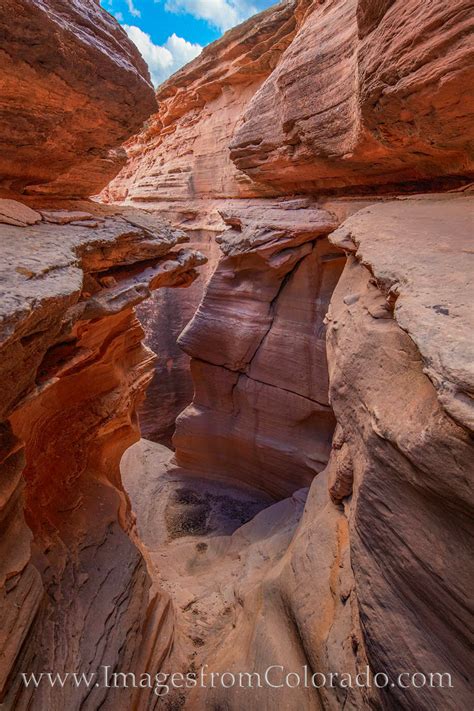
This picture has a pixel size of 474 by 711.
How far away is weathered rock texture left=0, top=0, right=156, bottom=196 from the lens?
2.50 m

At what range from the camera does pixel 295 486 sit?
249 inches

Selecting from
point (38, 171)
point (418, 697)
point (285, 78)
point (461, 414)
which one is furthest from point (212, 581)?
point (285, 78)

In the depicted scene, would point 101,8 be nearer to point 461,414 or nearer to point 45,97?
point 45,97

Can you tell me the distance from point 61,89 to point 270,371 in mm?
4439

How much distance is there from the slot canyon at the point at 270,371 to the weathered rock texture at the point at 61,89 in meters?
0.02

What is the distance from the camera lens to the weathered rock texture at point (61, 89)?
8.19 feet

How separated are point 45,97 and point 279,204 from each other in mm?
3748

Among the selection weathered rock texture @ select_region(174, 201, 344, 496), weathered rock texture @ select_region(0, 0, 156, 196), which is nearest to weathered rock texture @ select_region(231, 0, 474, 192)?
weathered rock texture @ select_region(174, 201, 344, 496)

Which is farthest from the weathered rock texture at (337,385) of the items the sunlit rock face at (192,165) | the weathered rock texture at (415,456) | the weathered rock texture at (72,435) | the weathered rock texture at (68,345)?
the weathered rock texture at (68,345)

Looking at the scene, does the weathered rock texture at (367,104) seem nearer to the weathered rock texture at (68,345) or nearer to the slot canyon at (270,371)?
the slot canyon at (270,371)

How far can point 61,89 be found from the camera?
288cm

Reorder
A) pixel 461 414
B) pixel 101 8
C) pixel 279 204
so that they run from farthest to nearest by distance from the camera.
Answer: pixel 279 204 → pixel 101 8 → pixel 461 414

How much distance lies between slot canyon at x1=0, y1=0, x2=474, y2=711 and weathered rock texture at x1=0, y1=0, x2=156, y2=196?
0.06 feet

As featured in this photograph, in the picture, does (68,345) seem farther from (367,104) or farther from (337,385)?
(367,104)
